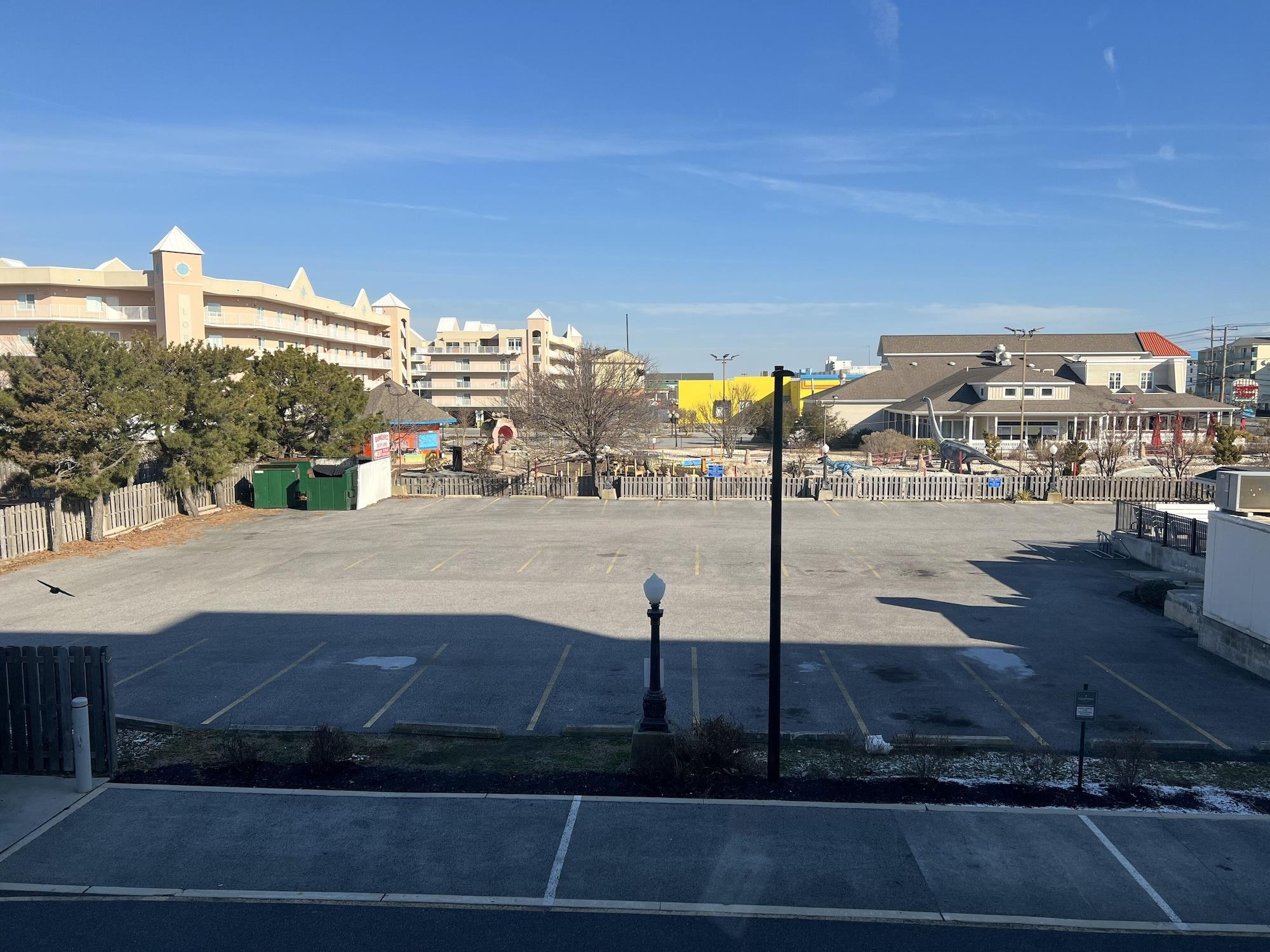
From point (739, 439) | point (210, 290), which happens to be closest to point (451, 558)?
point (210, 290)

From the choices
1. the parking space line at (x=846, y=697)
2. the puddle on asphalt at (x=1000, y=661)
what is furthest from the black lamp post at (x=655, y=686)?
the puddle on asphalt at (x=1000, y=661)

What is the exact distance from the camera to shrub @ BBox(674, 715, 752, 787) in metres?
Answer: 10.4

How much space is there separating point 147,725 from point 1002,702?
1307 centimetres

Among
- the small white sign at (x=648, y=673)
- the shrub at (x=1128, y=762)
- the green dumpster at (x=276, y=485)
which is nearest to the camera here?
the shrub at (x=1128, y=762)

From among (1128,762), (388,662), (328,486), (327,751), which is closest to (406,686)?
(388,662)

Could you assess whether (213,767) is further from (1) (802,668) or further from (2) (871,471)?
(2) (871,471)

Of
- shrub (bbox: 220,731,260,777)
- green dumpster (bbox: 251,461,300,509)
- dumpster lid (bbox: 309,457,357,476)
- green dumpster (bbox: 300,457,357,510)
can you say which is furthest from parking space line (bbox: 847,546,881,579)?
green dumpster (bbox: 251,461,300,509)

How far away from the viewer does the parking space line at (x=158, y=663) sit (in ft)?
49.8

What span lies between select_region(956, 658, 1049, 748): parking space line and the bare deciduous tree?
88.9 feet

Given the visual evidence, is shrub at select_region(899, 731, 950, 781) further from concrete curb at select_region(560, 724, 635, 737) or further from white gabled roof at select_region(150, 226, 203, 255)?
white gabled roof at select_region(150, 226, 203, 255)

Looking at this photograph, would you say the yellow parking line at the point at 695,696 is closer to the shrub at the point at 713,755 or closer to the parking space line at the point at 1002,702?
the shrub at the point at 713,755

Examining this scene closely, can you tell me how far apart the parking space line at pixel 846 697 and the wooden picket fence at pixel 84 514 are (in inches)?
917

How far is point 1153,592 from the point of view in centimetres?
2105

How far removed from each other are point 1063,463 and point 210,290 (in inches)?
2283
